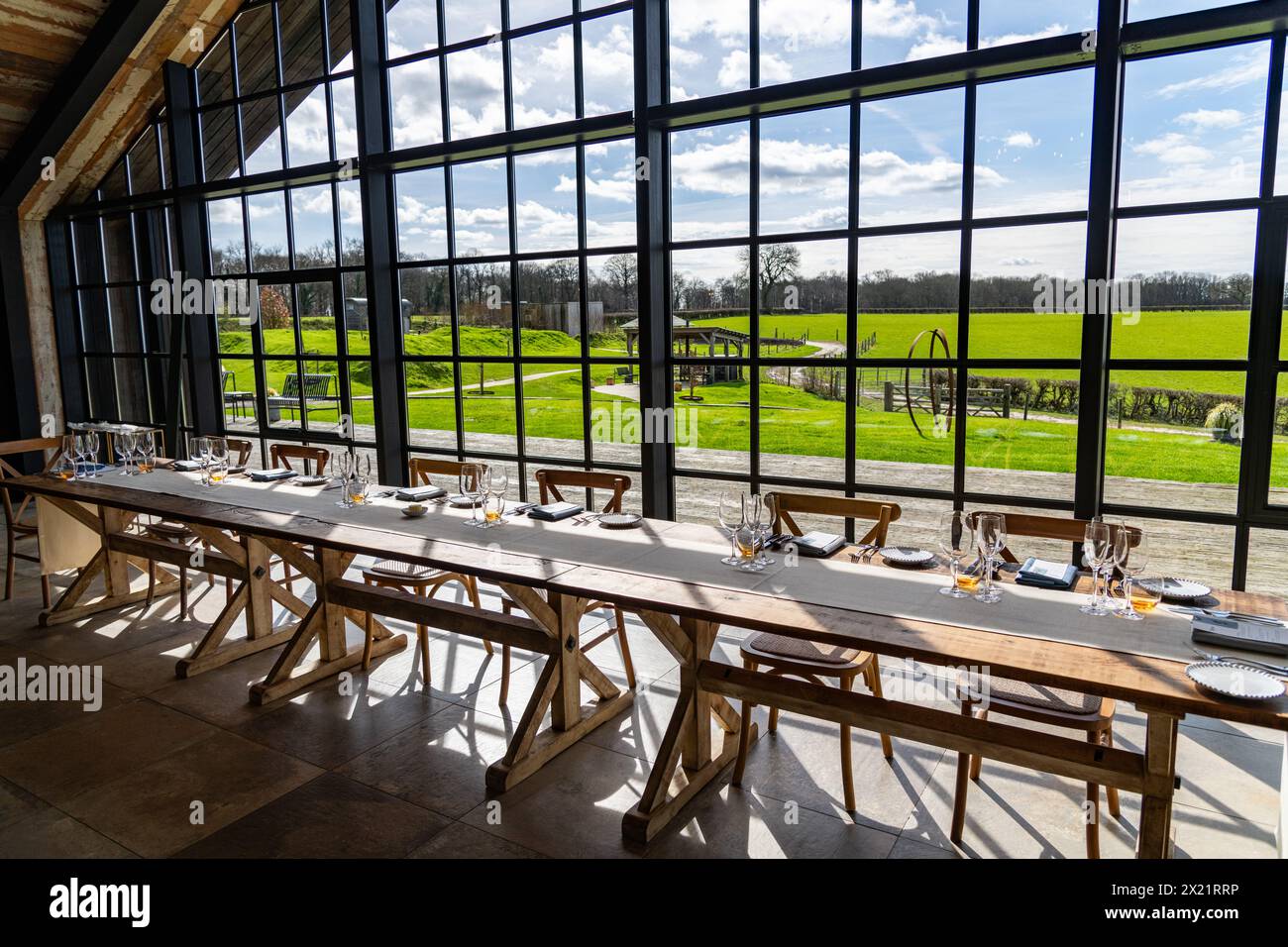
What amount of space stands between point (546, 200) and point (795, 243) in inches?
69.1

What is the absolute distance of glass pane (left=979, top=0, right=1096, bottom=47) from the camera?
3828 millimetres

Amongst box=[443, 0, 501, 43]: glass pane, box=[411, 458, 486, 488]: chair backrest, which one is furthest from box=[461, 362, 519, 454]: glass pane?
box=[443, 0, 501, 43]: glass pane

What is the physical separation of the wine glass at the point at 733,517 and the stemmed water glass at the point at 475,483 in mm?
1136

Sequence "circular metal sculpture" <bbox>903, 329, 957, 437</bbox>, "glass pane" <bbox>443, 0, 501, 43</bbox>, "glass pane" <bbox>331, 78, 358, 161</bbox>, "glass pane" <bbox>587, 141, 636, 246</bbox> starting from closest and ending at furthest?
"circular metal sculpture" <bbox>903, 329, 957, 437</bbox> < "glass pane" <bbox>587, 141, 636, 246</bbox> < "glass pane" <bbox>443, 0, 501, 43</bbox> < "glass pane" <bbox>331, 78, 358, 161</bbox>

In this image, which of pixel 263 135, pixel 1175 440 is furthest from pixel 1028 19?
pixel 263 135

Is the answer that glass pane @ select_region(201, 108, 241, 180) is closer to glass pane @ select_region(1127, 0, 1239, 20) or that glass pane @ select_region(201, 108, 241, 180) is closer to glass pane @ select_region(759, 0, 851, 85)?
glass pane @ select_region(759, 0, 851, 85)

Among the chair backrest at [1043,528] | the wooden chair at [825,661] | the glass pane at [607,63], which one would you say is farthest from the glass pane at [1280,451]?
the glass pane at [607,63]

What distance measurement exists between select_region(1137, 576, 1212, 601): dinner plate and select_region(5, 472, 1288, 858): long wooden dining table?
63 mm

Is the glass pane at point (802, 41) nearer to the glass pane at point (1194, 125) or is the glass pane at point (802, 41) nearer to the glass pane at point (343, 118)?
the glass pane at point (1194, 125)

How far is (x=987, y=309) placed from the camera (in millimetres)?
4164

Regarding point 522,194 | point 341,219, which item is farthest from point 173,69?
point 522,194

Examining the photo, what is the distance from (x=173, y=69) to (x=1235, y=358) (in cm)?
805

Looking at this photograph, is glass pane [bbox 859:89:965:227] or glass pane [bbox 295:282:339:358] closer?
glass pane [bbox 859:89:965:227]
